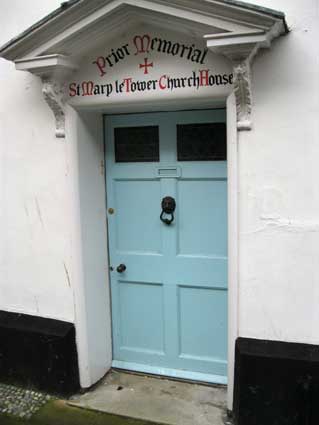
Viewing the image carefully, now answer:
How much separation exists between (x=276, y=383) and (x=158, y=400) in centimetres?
103

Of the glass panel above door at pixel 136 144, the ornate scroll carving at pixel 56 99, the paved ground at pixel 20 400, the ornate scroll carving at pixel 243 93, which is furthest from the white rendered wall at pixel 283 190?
the paved ground at pixel 20 400

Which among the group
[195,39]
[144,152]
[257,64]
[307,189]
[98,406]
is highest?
[195,39]

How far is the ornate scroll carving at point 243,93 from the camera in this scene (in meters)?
2.97

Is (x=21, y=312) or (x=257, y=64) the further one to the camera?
(x=21, y=312)

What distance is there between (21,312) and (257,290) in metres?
2.04

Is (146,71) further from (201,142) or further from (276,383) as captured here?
(276,383)

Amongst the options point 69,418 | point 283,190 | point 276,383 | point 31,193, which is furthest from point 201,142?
point 69,418

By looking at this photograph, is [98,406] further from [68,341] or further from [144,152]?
[144,152]

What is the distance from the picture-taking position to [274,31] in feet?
9.45

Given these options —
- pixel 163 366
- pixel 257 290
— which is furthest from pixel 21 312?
pixel 257 290

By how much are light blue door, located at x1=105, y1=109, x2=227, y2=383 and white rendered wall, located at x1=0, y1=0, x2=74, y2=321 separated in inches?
18.4

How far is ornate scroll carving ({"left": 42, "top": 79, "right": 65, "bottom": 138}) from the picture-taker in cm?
345

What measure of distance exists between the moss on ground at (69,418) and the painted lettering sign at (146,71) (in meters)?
2.41

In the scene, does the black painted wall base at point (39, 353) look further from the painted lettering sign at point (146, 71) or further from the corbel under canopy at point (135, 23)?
the painted lettering sign at point (146, 71)
